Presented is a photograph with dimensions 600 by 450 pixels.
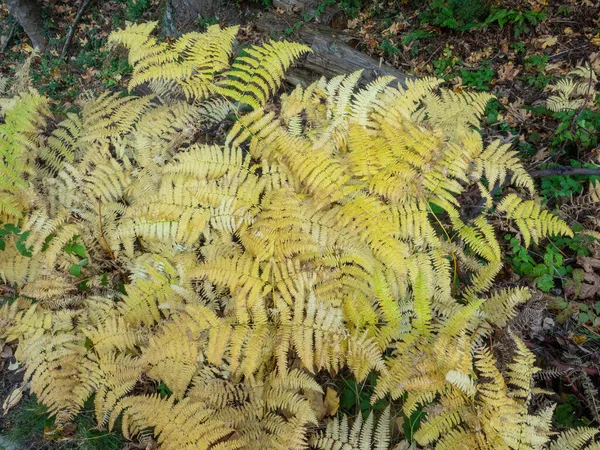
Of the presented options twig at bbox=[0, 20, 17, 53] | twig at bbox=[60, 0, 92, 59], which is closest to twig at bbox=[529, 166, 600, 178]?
twig at bbox=[60, 0, 92, 59]

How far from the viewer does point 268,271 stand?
2.84 m

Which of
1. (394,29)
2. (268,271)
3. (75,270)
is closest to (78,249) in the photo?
(75,270)

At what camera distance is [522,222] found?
9.85ft

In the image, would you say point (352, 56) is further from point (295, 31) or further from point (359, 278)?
point (359, 278)

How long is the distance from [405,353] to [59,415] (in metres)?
2.53

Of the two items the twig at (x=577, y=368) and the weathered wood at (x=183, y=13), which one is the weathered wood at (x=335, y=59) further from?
the twig at (x=577, y=368)

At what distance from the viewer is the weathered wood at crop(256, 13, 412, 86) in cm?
482

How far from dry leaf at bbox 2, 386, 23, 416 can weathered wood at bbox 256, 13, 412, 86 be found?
14.3 feet

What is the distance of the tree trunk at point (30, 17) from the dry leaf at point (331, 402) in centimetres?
1013

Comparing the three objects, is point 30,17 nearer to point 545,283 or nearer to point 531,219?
point 531,219

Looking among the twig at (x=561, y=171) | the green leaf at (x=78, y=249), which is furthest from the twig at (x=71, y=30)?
the twig at (x=561, y=171)

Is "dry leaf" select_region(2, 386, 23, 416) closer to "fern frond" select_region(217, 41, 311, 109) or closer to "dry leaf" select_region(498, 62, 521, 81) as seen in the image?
"fern frond" select_region(217, 41, 311, 109)

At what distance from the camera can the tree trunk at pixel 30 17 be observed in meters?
8.89

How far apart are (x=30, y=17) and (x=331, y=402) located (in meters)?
10.8
